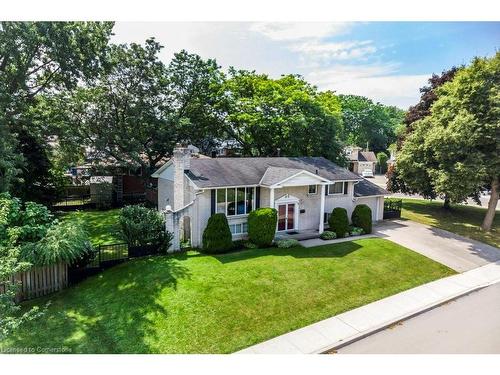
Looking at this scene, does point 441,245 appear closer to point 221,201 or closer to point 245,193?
point 245,193

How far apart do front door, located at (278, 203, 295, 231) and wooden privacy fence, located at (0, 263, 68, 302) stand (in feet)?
35.8

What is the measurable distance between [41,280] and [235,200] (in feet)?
30.5

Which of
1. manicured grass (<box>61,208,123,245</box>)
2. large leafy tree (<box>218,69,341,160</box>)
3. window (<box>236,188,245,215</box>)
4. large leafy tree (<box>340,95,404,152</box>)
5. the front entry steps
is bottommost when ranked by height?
manicured grass (<box>61,208,123,245</box>)

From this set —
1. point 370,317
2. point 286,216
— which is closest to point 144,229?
point 286,216

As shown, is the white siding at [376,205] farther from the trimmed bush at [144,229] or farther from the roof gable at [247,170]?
the trimmed bush at [144,229]

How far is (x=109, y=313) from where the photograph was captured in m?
10.9

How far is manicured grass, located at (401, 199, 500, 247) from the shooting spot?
20795 mm

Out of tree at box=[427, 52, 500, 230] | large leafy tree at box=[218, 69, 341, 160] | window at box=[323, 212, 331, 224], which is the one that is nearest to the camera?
tree at box=[427, 52, 500, 230]

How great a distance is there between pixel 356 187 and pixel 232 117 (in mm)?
12156

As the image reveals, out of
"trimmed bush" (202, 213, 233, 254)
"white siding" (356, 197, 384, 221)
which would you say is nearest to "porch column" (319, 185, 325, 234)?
"white siding" (356, 197, 384, 221)

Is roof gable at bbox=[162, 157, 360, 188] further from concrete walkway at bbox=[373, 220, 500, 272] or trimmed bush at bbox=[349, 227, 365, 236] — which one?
concrete walkway at bbox=[373, 220, 500, 272]

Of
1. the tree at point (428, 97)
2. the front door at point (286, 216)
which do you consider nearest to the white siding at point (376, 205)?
the front door at point (286, 216)

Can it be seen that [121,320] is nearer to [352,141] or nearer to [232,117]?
[232,117]

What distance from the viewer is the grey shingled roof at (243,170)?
55.5 ft
